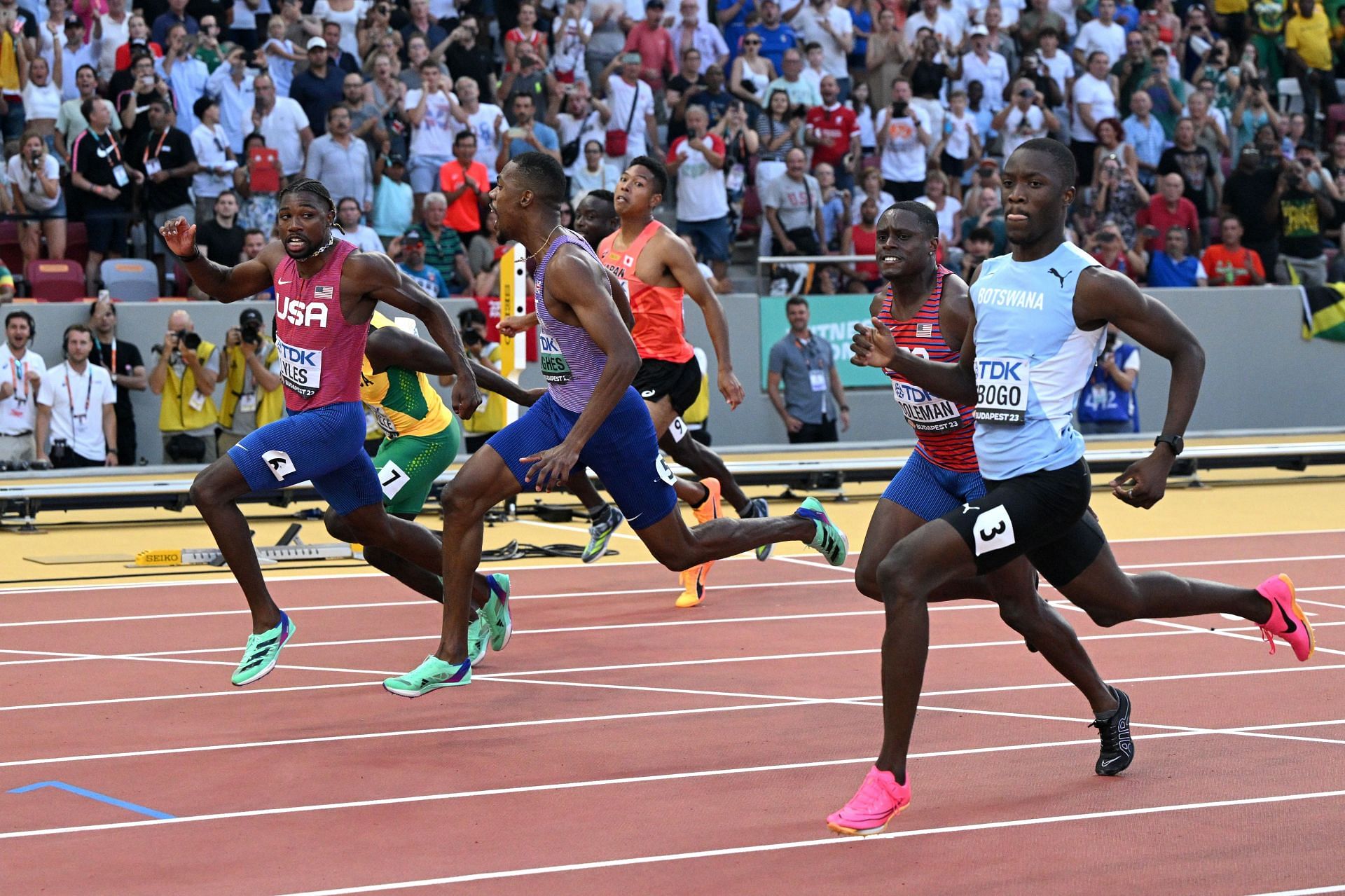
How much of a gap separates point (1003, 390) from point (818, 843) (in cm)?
152

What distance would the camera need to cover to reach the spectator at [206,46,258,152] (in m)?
16.2

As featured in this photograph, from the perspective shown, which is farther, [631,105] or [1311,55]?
[1311,55]

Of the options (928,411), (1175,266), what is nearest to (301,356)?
(928,411)

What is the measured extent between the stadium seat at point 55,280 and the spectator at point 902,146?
28.7 feet

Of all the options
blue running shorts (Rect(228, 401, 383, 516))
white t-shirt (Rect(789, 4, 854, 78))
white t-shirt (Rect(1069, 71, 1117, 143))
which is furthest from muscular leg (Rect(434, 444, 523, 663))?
white t-shirt (Rect(1069, 71, 1117, 143))

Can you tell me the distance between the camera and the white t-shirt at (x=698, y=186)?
17.0 m

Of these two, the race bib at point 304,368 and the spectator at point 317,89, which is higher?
the race bib at point 304,368

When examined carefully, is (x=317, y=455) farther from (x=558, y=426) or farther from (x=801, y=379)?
(x=801, y=379)

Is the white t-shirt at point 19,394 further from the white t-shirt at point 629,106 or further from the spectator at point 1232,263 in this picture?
the spectator at point 1232,263

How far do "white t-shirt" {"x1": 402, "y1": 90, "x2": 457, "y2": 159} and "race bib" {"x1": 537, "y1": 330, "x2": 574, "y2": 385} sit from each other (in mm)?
10632

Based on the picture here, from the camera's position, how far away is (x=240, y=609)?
30.2 feet

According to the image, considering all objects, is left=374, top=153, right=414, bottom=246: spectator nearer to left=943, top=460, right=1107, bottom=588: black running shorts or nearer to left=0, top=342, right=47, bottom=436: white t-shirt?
left=0, top=342, right=47, bottom=436: white t-shirt

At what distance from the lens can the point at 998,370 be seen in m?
5.20

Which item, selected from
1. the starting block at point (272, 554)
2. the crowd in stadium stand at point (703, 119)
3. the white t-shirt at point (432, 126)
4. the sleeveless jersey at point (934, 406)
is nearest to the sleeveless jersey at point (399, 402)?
the starting block at point (272, 554)
